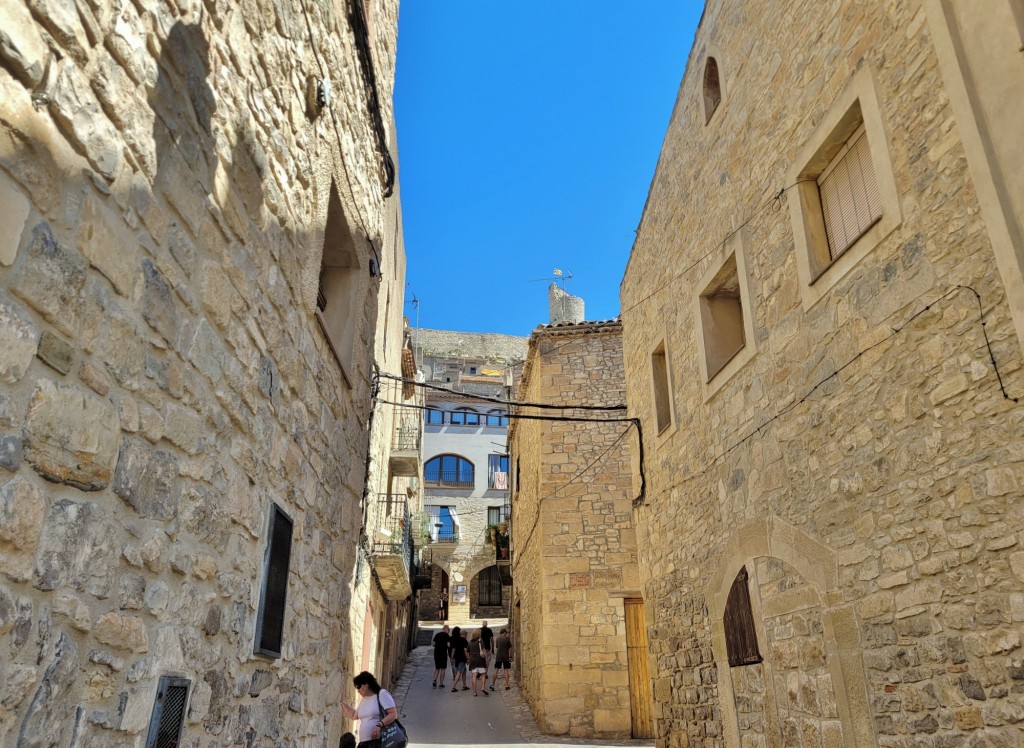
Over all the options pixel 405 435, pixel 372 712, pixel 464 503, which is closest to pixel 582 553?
pixel 405 435

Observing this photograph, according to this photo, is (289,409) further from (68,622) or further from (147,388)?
(68,622)

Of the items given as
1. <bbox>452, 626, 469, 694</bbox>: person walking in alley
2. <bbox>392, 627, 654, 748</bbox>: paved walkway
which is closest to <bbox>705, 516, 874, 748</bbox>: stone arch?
<bbox>392, 627, 654, 748</bbox>: paved walkway

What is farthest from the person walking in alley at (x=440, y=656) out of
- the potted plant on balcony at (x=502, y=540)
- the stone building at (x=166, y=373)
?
the stone building at (x=166, y=373)

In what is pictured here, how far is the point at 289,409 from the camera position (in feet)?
12.8

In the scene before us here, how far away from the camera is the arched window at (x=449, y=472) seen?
33.6m

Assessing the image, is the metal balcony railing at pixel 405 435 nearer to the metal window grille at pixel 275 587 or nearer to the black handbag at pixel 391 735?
the black handbag at pixel 391 735

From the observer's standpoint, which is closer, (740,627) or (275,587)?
(275,587)

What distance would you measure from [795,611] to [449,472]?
96.2 feet

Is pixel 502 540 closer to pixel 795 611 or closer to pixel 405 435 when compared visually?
pixel 405 435

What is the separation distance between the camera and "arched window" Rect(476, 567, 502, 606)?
3152 centimetres

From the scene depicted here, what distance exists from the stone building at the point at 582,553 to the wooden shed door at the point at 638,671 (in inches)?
0.6

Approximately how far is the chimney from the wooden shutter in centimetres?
2880

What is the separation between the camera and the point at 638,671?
11367 mm

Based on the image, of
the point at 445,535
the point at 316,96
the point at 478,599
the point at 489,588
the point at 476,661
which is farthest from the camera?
the point at 445,535
